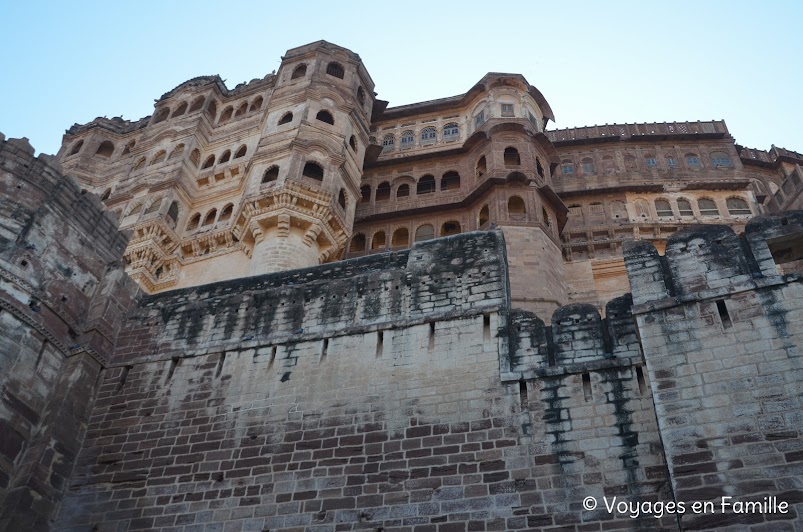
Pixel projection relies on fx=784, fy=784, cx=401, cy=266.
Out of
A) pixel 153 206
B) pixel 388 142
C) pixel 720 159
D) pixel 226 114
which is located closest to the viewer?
pixel 153 206

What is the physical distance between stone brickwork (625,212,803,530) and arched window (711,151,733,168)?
788 inches

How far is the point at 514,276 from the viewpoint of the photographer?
22.1 meters

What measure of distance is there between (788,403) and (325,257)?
16451 mm

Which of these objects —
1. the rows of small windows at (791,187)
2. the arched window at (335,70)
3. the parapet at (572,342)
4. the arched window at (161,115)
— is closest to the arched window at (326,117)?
the arched window at (335,70)

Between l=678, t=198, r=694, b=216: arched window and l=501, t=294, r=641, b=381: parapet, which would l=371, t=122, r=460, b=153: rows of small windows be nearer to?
l=678, t=198, r=694, b=216: arched window

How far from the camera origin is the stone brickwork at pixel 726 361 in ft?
26.5

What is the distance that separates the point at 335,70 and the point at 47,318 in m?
19.3

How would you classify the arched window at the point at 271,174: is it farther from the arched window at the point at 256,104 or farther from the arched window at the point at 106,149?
the arched window at the point at 106,149

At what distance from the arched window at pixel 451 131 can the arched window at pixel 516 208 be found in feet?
19.0

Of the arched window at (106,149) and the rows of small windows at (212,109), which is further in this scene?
the arched window at (106,149)

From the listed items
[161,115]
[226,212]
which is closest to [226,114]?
[161,115]

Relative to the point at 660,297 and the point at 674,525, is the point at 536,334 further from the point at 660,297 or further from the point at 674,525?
the point at 674,525

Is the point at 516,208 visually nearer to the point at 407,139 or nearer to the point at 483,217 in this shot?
the point at 483,217

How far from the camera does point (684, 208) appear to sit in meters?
27.4
